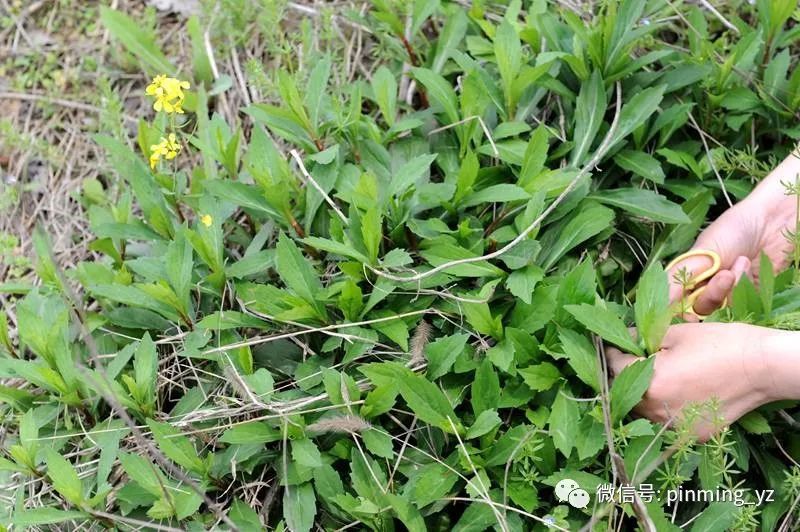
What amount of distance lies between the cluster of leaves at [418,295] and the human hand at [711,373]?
5cm

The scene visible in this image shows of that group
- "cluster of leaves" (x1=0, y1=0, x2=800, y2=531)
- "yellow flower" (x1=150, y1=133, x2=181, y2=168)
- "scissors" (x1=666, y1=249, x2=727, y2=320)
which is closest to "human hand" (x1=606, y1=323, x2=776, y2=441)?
"cluster of leaves" (x1=0, y1=0, x2=800, y2=531)

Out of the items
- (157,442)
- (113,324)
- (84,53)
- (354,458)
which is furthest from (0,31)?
(354,458)

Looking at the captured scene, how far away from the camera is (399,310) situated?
1.94 meters

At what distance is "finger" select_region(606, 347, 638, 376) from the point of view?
178 centimetres

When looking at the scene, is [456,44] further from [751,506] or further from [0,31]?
[0,31]

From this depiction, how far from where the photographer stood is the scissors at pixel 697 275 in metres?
1.91

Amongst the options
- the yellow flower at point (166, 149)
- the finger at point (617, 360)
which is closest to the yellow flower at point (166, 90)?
the yellow flower at point (166, 149)

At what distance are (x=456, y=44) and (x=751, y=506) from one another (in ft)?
4.80

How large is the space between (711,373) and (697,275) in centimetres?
41

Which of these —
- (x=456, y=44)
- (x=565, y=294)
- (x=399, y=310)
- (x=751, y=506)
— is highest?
(x=456, y=44)

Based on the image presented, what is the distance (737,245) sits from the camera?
6.56ft

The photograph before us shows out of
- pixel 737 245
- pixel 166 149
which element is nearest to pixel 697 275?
pixel 737 245

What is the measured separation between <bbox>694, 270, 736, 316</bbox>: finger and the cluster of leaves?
10 cm

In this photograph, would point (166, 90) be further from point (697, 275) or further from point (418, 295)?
point (697, 275)
